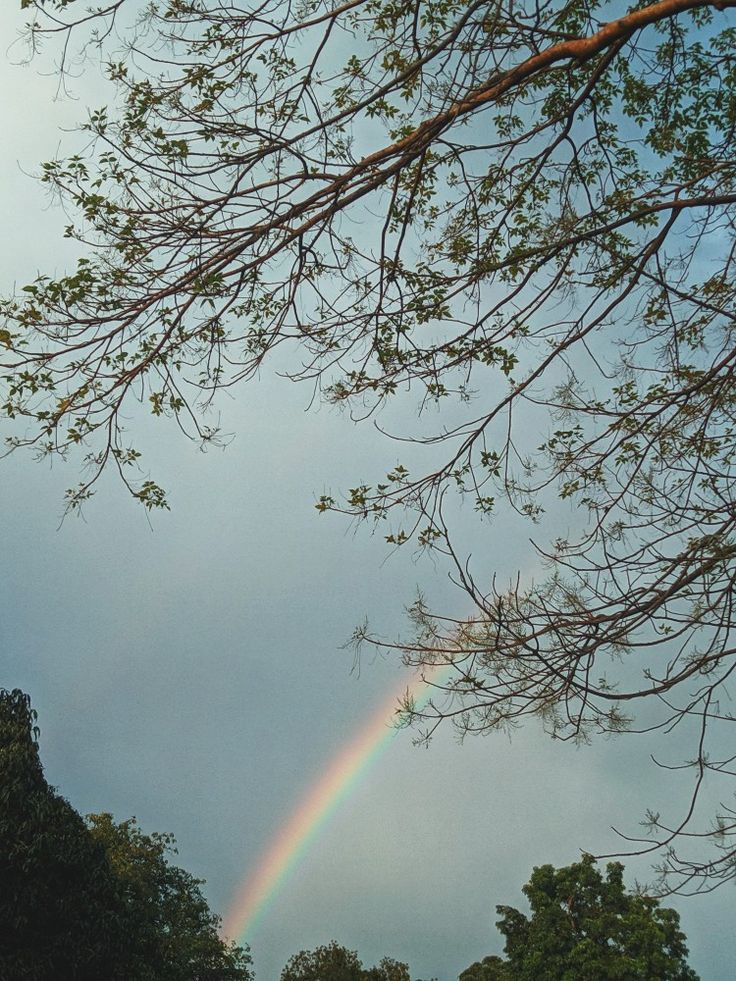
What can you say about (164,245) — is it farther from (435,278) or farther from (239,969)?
(239,969)

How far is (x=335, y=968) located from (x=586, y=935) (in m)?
13.3

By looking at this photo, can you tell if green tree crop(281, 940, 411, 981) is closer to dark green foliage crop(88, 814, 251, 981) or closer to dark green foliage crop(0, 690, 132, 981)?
dark green foliage crop(88, 814, 251, 981)

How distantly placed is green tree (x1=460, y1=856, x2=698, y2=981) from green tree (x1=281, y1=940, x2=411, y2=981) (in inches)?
327

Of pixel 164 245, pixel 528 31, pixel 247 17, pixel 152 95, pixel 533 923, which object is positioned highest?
pixel 533 923

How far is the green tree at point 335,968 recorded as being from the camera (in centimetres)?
3547

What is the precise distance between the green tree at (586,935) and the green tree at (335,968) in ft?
27.2

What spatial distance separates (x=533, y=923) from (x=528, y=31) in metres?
28.0

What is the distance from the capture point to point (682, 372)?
570 centimetres

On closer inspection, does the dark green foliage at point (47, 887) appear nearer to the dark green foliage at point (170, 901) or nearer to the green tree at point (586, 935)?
the dark green foliage at point (170, 901)

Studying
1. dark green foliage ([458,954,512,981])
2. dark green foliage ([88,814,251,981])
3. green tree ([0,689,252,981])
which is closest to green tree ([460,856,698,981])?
dark green foliage ([458,954,512,981])

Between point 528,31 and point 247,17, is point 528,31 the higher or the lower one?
the higher one

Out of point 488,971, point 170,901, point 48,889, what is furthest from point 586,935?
point 48,889

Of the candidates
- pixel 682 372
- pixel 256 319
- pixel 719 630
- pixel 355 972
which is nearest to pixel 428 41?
pixel 256 319

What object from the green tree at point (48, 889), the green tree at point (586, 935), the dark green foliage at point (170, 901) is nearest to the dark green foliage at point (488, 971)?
the green tree at point (586, 935)
